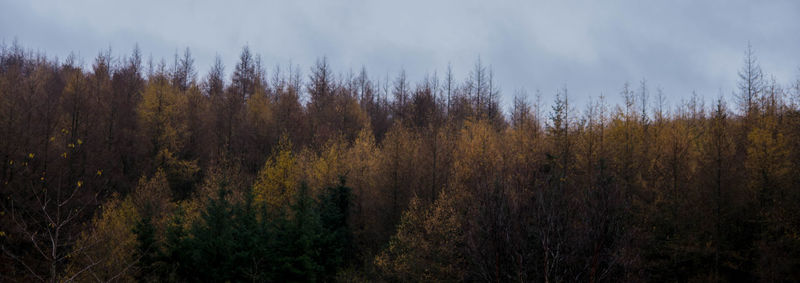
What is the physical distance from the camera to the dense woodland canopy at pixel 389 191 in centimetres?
2470

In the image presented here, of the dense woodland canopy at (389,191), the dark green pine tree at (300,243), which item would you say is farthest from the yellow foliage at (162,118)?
the dark green pine tree at (300,243)

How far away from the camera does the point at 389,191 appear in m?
33.9

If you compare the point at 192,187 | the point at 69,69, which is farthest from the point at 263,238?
the point at 69,69

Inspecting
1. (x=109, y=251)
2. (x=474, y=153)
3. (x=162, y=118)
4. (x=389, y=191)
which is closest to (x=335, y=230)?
(x=389, y=191)

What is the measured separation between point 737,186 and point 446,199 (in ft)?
57.4

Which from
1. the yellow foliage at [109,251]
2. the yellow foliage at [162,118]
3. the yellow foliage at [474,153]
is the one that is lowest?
the yellow foliage at [109,251]

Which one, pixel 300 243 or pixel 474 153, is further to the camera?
pixel 474 153

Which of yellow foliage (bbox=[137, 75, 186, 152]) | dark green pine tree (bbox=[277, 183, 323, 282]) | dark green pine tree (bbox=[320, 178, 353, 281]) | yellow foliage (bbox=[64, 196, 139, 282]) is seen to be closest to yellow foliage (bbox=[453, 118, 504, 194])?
A: dark green pine tree (bbox=[320, 178, 353, 281])

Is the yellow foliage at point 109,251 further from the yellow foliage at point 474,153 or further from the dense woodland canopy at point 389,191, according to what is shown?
the yellow foliage at point 474,153

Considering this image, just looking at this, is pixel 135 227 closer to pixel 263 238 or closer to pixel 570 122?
pixel 263 238

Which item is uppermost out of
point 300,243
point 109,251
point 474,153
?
point 474,153

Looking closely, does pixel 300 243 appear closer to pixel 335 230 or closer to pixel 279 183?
pixel 335 230

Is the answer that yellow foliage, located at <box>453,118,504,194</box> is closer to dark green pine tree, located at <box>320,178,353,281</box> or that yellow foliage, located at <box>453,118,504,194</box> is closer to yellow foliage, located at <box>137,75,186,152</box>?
dark green pine tree, located at <box>320,178,353,281</box>

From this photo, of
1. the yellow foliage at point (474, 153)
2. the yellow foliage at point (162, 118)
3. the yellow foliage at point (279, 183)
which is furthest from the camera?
the yellow foliage at point (162, 118)
